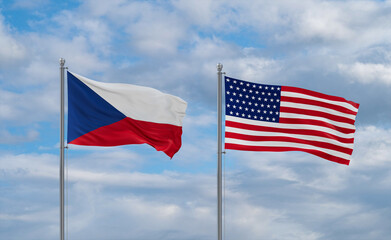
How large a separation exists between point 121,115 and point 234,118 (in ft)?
14.0

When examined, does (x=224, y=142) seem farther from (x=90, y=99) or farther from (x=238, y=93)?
(x=90, y=99)

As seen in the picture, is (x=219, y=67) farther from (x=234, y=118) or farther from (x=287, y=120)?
(x=287, y=120)

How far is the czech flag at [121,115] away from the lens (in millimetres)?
25484

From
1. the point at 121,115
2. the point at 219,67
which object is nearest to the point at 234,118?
the point at 219,67

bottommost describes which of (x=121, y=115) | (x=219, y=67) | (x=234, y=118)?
(x=234, y=118)

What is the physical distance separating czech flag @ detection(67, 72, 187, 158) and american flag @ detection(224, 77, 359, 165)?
7.54ft

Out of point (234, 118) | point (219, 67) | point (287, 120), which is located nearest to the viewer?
point (234, 118)

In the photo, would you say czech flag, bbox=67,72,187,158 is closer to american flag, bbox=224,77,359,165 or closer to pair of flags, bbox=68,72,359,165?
pair of flags, bbox=68,72,359,165

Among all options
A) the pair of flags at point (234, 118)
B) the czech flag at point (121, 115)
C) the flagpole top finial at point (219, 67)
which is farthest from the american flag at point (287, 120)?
the czech flag at point (121, 115)

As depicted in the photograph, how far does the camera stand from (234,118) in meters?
26.1

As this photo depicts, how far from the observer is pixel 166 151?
26500 millimetres

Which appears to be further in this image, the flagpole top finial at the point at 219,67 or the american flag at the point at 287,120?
the flagpole top finial at the point at 219,67

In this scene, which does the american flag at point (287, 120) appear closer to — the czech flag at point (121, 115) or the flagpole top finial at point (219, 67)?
the flagpole top finial at point (219, 67)

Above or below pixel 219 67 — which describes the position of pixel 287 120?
below
